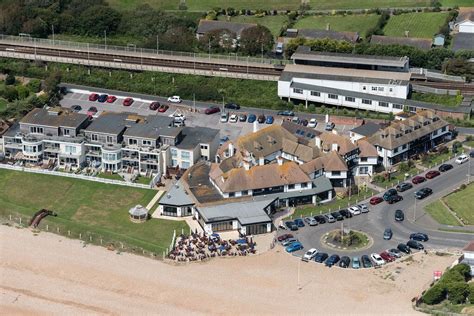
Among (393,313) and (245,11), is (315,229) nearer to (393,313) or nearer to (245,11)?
(393,313)

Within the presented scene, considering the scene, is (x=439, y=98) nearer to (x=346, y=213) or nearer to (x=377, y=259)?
(x=346, y=213)

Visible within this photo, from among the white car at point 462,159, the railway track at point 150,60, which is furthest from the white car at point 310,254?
the railway track at point 150,60

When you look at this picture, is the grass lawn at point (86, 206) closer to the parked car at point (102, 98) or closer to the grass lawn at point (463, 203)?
the parked car at point (102, 98)

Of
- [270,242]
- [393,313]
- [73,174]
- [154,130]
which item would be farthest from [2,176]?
[393,313]

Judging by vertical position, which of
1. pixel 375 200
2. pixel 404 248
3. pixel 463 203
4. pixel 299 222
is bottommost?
pixel 404 248

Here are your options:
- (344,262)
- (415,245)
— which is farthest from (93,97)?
(415,245)

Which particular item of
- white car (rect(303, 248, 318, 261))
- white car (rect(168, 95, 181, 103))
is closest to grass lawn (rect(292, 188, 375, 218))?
white car (rect(303, 248, 318, 261))
